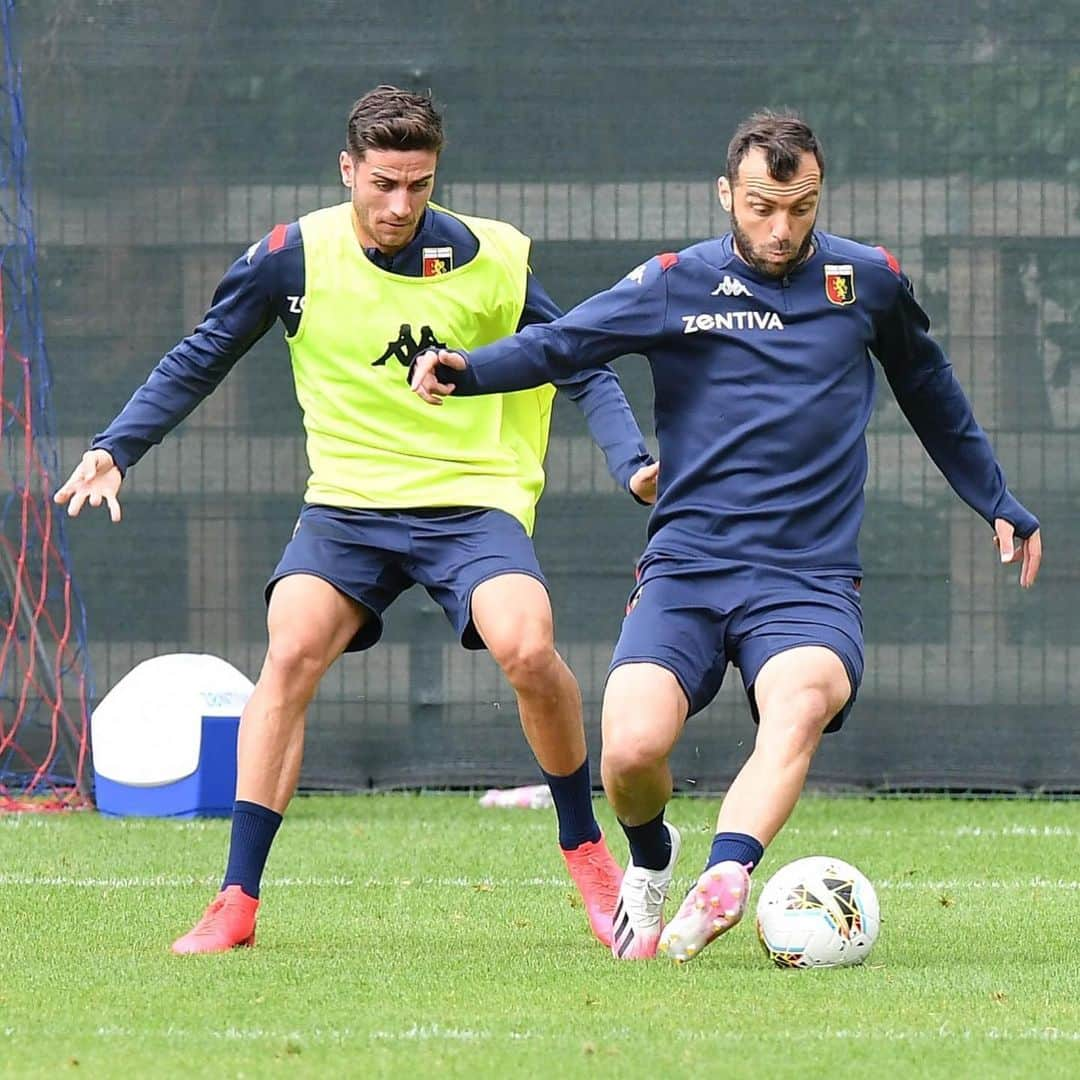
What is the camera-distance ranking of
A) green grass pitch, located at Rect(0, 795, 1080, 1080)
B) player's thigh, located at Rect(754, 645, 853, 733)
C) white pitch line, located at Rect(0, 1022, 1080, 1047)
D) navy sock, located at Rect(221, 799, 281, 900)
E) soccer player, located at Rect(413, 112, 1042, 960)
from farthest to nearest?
navy sock, located at Rect(221, 799, 281, 900) → soccer player, located at Rect(413, 112, 1042, 960) → player's thigh, located at Rect(754, 645, 853, 733) → white pitch line, located at Rect(0, 1022, 1080, 1047) → green grass pitch, located at Rect(0, 795, 1080, 1080)

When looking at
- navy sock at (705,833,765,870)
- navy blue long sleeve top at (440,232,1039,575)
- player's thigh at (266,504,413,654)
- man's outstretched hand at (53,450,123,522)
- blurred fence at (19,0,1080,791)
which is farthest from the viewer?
blurred fence at (19,0,1080,791)

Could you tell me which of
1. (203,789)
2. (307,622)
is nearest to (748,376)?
(307,622)

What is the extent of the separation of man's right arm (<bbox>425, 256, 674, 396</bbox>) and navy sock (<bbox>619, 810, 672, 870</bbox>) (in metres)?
1.03

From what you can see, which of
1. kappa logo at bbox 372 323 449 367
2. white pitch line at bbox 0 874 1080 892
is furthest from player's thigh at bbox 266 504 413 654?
white pitch line at bbox 0 874 1080 892

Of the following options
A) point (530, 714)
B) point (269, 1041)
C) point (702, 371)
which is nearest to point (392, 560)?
point (530, 714)

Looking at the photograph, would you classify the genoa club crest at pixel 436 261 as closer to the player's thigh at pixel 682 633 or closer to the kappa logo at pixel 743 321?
the kappa logo at pixel 743 321

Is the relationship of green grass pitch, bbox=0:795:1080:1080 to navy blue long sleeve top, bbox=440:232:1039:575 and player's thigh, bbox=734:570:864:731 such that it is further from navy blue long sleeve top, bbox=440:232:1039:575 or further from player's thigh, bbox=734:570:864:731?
navy blue long sleeve top, bbox=440:232:1039:575

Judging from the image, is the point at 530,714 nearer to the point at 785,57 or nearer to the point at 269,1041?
the point at 269,1041

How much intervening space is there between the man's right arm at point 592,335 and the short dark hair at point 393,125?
529mm

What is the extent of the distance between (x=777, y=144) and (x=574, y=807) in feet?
5.59

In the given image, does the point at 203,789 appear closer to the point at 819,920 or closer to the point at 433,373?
the point at 433,373

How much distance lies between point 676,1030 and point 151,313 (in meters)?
5.69

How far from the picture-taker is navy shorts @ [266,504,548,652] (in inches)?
216

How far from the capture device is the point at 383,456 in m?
5.57
